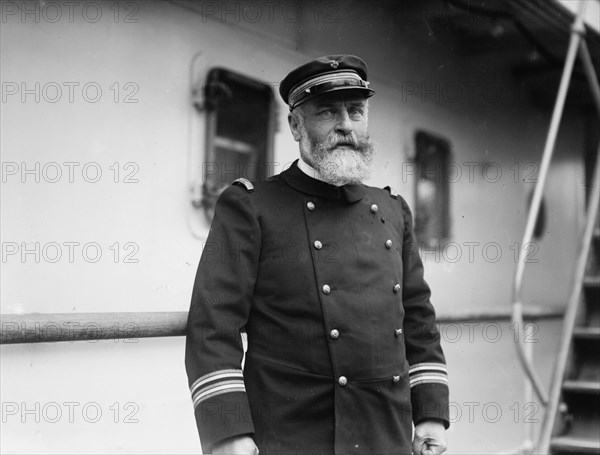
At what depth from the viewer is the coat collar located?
2043mm

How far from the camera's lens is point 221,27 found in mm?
3762

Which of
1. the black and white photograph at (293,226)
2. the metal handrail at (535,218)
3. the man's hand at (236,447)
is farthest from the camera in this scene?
the metal handrail at (535,218)

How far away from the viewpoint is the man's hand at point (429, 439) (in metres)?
2.04

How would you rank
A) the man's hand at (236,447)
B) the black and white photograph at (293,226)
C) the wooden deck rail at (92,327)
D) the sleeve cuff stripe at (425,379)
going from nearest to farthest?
the man's hand at (236,447)
the black and white photograph at (293,226)
the wooden deck rail at (92,327)
the sleeve cuff stripe at (425,379)

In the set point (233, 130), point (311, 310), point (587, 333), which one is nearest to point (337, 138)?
point (311, 310)

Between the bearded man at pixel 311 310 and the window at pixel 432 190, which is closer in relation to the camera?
the bearded man at pixel 311 310

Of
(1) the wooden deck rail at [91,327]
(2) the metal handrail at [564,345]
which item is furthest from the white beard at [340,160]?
(2) the metal handrail at [564,345]

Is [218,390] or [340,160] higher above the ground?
[340,160]

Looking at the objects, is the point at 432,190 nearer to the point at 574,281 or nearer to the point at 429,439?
the point at 574,281

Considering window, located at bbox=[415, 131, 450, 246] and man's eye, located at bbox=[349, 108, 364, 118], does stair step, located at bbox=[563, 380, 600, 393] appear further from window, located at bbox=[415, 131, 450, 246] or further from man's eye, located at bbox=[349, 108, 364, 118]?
man's eye, located at bbox=[349, 108, 364, 118]

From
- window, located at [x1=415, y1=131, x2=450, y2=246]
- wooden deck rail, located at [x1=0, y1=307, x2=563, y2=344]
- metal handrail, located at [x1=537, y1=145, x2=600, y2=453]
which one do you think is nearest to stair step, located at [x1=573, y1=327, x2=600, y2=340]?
metal handrail, located at [x1=537, y1=145, x2=600, y2=453]

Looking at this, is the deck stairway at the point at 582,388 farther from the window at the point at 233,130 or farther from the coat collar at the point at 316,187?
the coat collar at the point at 316,187

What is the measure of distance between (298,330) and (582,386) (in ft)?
7.67

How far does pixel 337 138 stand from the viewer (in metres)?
1.96
